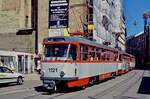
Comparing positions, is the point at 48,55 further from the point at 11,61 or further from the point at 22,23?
the point at 22,23

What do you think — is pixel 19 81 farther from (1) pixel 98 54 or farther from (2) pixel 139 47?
(2) pixel 139 47

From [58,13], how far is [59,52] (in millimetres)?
37081

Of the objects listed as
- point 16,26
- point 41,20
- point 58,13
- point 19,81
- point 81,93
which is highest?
point 58,13

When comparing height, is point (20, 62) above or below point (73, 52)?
below

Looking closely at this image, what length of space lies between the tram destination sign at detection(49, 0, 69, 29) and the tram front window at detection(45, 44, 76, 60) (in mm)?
36517

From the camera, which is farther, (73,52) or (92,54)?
(92,54)

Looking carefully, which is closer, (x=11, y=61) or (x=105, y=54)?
(x=105, y=54)

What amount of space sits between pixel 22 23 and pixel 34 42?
3.95 meters

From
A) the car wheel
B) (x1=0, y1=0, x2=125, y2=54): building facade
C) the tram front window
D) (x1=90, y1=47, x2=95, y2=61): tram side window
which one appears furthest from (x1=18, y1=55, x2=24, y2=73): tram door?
the tram front window

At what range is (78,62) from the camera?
20.4m

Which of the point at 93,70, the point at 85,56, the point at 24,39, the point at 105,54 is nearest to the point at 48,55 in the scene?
the point at 85,56

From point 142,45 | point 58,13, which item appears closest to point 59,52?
point 58,13

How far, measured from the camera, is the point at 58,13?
56.4 m

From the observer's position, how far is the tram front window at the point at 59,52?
1970 cm
